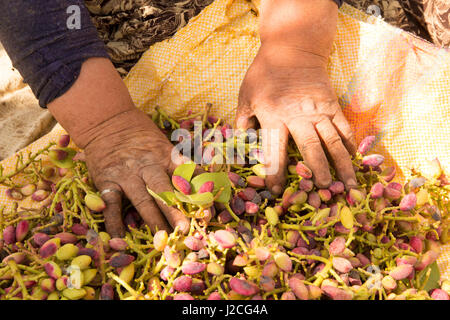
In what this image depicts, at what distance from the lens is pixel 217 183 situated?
29.2 inches

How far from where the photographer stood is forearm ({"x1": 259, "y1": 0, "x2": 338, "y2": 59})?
107 centimetres

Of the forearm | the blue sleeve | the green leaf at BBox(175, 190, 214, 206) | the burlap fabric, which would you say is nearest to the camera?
the green leaf at BBox(175, 190, 214, 206)

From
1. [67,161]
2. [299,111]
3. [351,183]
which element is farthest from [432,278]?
[67,161]

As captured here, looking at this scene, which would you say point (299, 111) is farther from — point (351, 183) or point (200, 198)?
point (200, 198)

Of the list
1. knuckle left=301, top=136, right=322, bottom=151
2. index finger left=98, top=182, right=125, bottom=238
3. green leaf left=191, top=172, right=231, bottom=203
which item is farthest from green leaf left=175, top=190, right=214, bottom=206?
knuckle left=301, top=136, right=322, bottom=151

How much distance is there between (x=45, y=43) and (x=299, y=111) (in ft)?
2.13

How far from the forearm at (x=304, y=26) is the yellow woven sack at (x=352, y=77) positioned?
8 centimetres

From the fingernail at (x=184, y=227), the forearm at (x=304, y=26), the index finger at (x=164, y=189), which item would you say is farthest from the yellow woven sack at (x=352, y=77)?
the fingernail at (x=184, y=227)

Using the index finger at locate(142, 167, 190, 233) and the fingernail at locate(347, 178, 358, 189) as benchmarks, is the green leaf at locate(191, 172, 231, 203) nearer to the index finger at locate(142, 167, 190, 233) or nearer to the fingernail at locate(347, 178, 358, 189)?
the index finger at locate(142, 167, 190, 233)

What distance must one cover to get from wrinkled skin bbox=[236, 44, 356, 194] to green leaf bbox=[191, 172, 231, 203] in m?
0.14

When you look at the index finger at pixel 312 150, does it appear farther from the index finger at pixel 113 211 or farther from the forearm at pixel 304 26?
the index finger at pixel 113 211

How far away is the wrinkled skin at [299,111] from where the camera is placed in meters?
0.87
